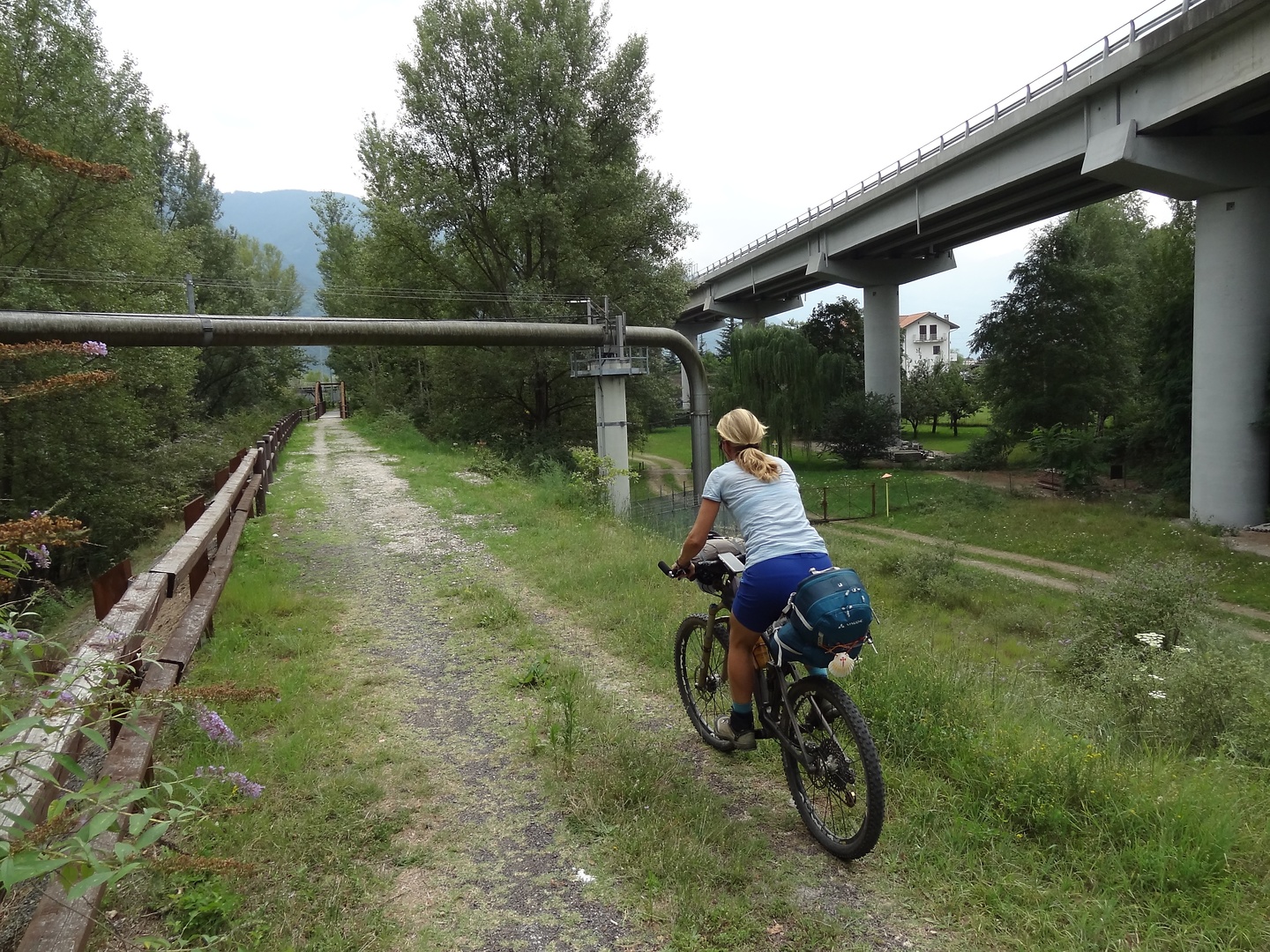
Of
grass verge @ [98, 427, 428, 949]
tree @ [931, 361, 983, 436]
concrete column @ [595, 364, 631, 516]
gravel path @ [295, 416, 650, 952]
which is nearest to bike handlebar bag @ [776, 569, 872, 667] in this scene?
gravel path @ [295, 416, 650, 952]

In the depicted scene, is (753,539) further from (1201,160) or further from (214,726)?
(1201,160)

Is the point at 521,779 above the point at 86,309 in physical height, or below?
below

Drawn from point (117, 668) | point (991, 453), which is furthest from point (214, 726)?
point (991, 453)

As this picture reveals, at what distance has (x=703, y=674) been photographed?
14.4ft

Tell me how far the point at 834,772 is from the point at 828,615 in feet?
2.41

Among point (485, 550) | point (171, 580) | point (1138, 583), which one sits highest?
point (171, 580)

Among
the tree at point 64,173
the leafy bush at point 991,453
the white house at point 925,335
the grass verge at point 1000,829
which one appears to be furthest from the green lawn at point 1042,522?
the white house at point 925,335

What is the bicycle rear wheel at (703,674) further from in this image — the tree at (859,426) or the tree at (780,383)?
the tree at (859,426)

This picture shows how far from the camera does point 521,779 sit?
4.08 meters

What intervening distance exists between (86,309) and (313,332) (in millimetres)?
4956

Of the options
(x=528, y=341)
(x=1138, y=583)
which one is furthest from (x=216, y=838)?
(x=528, y=341)

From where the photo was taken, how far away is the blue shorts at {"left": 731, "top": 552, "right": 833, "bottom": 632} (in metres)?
3.39

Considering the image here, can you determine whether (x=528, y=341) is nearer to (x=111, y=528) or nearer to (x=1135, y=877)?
(x=111, y=528)

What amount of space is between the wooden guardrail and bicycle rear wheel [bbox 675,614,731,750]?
2699 mm
